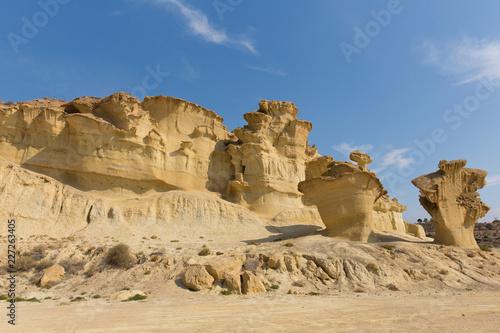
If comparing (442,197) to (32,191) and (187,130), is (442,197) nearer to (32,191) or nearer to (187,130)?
(187,130)

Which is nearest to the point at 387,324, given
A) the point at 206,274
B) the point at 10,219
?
the point at 206,274

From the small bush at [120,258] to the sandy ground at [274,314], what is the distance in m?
4.00

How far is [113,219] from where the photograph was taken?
24.1 meters

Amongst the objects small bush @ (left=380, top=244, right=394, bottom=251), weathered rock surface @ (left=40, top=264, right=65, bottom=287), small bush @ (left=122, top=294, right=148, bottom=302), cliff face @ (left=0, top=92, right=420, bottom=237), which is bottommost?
small bush @ (left=122, top=294, right=148, bottom=302)

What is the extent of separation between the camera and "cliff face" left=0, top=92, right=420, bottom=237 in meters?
24.3

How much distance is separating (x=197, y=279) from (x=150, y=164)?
57.7 feet

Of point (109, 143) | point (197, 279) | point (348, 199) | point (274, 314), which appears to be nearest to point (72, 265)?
point (197, 279)

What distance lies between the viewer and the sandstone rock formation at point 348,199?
2181cm

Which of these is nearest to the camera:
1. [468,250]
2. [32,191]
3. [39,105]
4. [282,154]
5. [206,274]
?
[206,274]

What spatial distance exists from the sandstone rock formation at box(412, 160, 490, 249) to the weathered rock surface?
851 inches

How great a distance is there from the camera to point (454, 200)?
21.5 meters

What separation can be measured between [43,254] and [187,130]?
18102mm

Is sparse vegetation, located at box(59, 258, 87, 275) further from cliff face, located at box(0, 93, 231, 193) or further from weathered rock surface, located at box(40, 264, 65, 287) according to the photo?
cliff face, located at box(0, 93, 231, 193)

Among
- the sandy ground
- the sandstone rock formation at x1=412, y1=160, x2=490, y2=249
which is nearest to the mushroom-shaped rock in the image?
the sandstone rock formation at x1=412, y1=160, x2=490, y2=249
